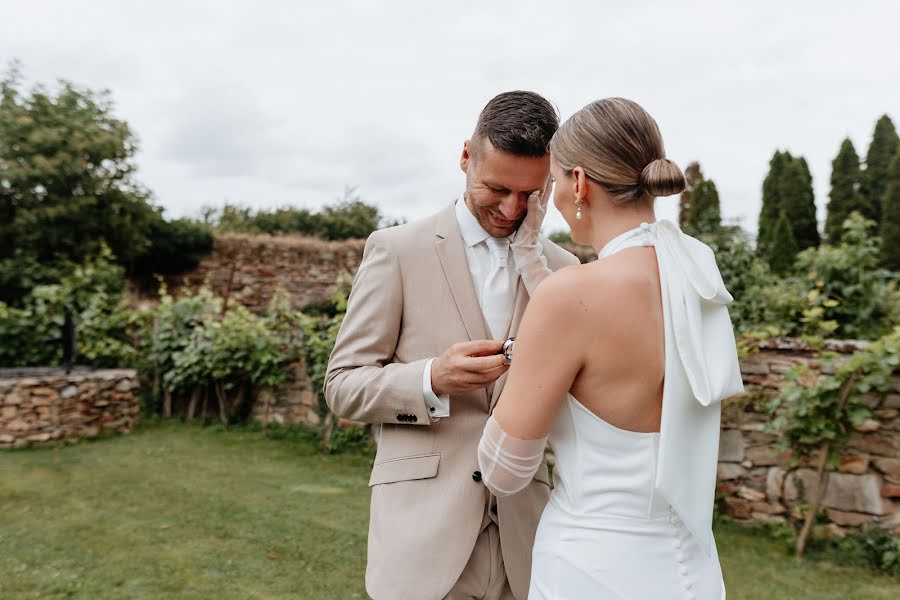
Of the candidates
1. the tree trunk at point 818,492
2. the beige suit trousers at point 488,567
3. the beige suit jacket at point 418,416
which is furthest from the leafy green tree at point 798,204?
the beige suit trousers at point 488,567

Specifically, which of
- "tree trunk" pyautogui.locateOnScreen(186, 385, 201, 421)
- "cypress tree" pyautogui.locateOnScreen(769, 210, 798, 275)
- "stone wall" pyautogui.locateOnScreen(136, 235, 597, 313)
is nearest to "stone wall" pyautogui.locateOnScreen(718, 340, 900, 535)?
"tree trunk" pyautogui.locateOnScreen(186, 385, 201, 421)

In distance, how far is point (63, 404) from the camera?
26.3 feet

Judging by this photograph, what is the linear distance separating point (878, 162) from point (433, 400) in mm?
27653

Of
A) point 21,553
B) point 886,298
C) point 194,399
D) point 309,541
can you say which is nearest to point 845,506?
point 886,298

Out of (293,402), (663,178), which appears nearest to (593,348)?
(663,178)

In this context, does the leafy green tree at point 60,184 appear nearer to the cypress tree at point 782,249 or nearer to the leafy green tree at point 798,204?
the cypress tree at point 782,249

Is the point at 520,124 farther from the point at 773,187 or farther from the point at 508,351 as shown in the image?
the point at 773,187

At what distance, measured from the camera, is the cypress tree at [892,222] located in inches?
754

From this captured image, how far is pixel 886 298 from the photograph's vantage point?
20.1 feet

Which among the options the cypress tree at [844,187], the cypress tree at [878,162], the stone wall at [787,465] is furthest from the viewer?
the cypress tree at [878,162]

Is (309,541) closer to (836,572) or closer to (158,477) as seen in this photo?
(158,477)

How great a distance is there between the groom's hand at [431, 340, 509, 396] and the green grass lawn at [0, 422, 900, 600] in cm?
304

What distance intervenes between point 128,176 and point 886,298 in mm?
12063

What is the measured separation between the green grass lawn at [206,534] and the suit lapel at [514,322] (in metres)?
2.90
